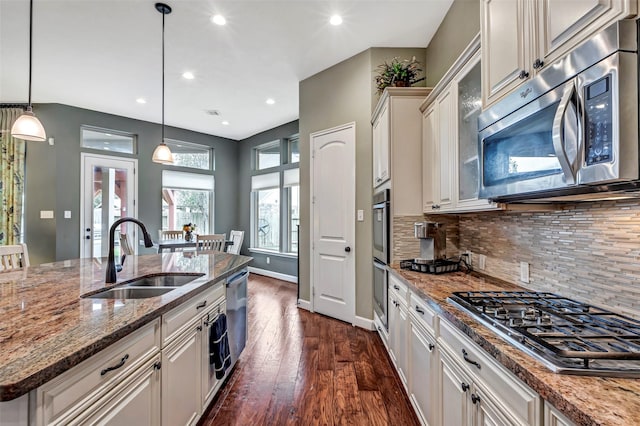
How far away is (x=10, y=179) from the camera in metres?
4.95

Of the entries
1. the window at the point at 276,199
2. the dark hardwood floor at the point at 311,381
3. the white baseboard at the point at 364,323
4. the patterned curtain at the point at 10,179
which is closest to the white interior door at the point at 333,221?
the white baseboard at the point at 364,323

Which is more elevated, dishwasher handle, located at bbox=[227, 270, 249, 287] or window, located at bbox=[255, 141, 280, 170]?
window, located at bbox=[255, 141, 280, 170]

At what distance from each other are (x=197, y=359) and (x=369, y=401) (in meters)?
1.21

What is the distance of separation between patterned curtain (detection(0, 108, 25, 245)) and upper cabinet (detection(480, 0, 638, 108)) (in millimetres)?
6683

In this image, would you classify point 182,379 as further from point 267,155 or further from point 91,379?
point 267,155

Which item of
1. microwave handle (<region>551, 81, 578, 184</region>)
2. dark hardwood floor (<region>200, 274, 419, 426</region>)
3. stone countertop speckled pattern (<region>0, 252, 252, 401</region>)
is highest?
microwave handle (<region>551, 81, 578, 184</region>)

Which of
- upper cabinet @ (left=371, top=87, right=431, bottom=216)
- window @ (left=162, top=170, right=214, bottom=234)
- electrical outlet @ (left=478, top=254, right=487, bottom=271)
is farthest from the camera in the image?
window @ (left=162, top=170, right=214, bottom=234)

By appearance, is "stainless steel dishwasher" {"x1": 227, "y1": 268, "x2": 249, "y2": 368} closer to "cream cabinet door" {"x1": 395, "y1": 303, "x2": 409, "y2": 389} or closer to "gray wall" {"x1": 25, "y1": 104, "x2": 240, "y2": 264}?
"cream cabinet door" {"x1": 395, "y1": 303, "x2": 409, "y2": 389}

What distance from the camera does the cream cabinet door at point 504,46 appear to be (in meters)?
1.19

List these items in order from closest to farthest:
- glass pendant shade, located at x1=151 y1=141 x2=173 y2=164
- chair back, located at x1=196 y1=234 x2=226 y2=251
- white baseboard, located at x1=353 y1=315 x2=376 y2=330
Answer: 1. white baseboard, located at x1=353 y1=315 x2=376 y2=330
2. glass pendant shade, located at x1=151 y1=141 x2=173 y2=164
3. chair back, located at x1=196 y1=234 x2=226 y2=251

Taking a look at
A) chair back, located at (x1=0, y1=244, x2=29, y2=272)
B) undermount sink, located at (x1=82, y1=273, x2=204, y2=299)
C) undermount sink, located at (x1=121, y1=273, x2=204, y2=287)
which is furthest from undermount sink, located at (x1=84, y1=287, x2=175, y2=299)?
chair back, located at (x1=0, y1=244, x2=29, y2=272)

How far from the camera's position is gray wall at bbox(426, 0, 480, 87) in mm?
2351

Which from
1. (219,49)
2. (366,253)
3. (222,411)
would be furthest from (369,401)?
(219,49)

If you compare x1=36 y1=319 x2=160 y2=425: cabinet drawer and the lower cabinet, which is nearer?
x1=36 y1=319 x2=160 y2=425: cabinet drawer
